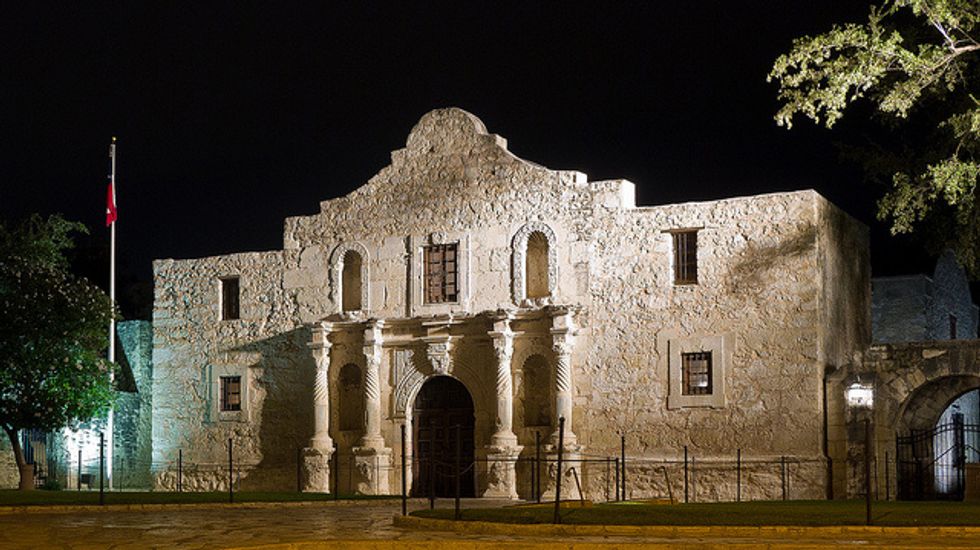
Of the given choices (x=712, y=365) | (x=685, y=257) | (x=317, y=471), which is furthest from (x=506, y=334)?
(x=317, y=471)

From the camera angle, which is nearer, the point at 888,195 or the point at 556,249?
the point at 888,195

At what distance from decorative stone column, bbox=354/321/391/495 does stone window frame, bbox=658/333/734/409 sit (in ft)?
22.4

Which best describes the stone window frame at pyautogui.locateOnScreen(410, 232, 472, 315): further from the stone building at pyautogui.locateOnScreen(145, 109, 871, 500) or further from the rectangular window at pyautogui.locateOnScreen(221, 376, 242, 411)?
the rectangular window at pyautogui.locateOnScreen(221, 376, 242, 411)

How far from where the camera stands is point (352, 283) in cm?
3319

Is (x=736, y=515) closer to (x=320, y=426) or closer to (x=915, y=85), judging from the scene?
(x=915, y=85)

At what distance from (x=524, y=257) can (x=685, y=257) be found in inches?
144

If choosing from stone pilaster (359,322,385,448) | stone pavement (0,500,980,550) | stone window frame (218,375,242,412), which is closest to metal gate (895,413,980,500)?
stone pilaster (359,322,385,448)

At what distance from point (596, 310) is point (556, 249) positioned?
5.38 feet

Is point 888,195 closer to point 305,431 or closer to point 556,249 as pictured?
point 556,249

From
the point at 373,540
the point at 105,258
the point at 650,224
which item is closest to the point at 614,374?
the point at 650,224

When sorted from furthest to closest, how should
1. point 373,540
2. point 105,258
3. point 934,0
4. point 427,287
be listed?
point 105,258, point 427,287, point 934,0, point 373,540

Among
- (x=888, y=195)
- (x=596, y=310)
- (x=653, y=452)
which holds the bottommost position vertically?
(x=653, y=452)

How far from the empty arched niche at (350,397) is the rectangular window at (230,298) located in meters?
3.90

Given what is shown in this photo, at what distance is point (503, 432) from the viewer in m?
29.6
